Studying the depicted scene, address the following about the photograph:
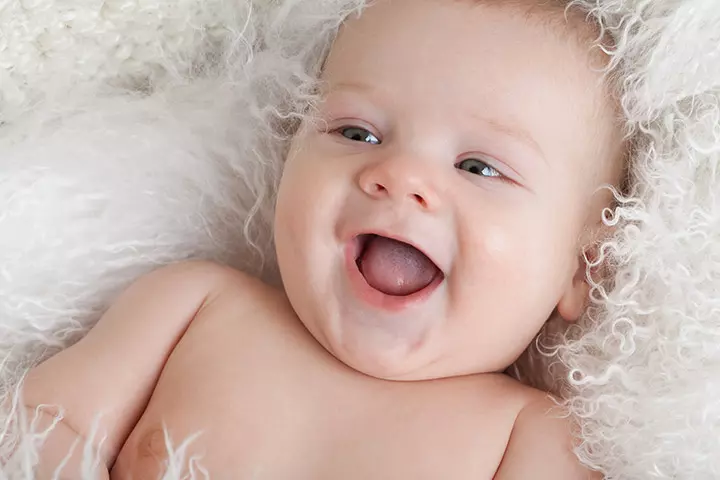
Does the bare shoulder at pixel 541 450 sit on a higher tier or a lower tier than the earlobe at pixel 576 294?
lower

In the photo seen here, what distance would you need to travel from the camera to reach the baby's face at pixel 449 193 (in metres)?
1.10

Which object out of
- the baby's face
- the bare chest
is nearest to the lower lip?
the baby's face

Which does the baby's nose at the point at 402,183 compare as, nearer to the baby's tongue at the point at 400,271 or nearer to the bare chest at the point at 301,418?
the baby's tongue at the point at 400,271

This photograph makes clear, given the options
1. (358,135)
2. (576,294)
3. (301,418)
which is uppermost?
(358,135)

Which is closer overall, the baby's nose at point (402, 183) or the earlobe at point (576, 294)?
the baby's nose at point (402, 183)

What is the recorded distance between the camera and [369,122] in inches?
45.9

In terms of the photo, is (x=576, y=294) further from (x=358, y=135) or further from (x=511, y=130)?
(x=358, y=135)

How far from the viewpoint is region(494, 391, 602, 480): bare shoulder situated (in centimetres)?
112

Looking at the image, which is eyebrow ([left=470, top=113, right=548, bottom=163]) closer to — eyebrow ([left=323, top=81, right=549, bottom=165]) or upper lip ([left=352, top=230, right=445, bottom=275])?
eyebrow ([left=323, top=81, right=549, bottom=165])

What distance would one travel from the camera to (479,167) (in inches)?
44.7

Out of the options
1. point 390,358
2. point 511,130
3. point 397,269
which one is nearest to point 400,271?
point 397,269

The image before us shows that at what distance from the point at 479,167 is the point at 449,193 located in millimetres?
59

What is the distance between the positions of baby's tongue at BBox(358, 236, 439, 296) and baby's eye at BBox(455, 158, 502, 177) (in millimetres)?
120

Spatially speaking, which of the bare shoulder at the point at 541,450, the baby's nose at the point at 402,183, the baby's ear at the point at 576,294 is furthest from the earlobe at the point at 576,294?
the baby's nose at the point at 402,183
